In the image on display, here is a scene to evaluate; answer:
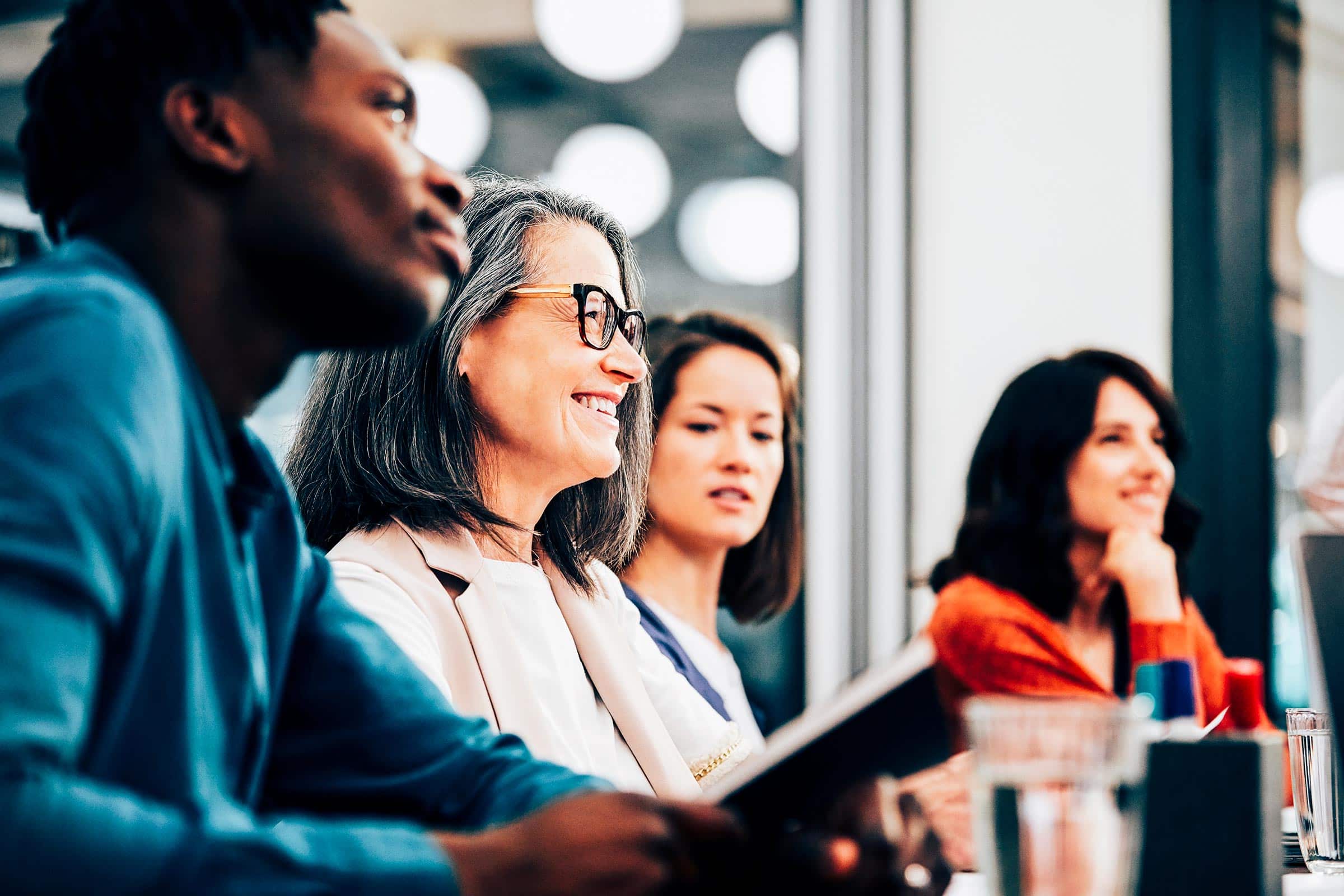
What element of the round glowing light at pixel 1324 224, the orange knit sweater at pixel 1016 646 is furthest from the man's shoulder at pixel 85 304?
the round glowing light at pixel 1324 224

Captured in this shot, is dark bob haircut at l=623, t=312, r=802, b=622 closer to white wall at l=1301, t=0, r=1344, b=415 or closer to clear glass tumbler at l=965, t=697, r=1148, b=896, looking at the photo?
white wall at l=1301, t=0, r=1344, b=415

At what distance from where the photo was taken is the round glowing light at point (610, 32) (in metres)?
3.58

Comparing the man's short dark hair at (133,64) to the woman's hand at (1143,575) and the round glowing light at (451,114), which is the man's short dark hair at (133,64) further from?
the round glowing light at (451,114)

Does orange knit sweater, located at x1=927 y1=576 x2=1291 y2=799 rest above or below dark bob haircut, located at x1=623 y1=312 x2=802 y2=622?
below

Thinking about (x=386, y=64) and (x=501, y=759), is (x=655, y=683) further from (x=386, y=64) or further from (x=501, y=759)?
(x=386, y=64)

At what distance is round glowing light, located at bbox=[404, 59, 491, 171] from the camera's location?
4234 mm

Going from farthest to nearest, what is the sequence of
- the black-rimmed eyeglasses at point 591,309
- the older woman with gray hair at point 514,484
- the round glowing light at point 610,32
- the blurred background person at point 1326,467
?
the round glowing light at point 610,32
the blurred background person at point 1326,467
the black-rimmed eyeglasses at point 591,309
the older woman with gray hair at point 514,484

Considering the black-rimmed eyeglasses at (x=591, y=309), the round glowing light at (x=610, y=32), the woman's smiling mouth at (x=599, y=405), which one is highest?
the round glowing light at (x=610, y=32)

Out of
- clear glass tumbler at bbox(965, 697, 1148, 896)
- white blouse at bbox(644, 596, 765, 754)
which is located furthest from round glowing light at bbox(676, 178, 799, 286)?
clear glass tumbler at bbox(965, 697, 1148, 896)

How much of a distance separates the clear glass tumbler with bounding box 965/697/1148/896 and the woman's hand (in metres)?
1.88

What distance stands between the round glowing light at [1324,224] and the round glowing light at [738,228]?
4.97 feet

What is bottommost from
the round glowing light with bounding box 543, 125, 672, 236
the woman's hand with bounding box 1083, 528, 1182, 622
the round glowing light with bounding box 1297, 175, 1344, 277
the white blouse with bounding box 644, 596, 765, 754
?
the white blouse with bounding box 644, 596, 765, 754

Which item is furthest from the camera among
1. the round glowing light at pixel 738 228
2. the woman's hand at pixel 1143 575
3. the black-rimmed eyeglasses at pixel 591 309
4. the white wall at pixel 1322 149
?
the round glowing light at pixel 738 228

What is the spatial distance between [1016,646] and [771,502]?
25.0 inches
